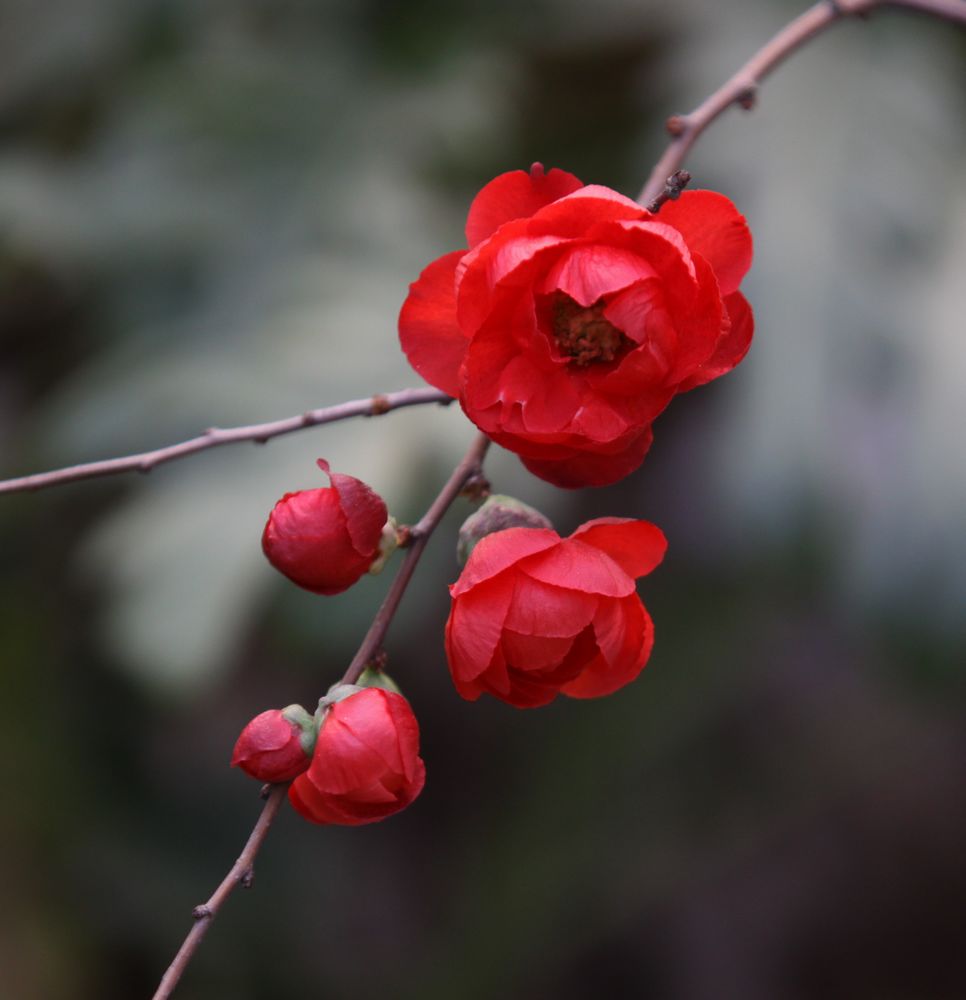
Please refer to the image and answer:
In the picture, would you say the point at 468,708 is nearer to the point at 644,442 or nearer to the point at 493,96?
the point at 493,96

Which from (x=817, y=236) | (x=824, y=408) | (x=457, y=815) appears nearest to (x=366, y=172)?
(x=817, y=236)

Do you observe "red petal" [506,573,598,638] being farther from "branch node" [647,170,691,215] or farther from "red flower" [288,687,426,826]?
"branch node" [647,170,691,215]

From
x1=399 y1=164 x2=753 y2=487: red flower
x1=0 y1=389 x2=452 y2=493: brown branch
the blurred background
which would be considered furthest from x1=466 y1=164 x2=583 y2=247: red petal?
the blurred background

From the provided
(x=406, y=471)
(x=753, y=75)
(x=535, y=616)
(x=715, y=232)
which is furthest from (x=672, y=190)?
(x=406, y=471)

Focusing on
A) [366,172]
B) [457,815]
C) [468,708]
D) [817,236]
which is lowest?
[457,815]

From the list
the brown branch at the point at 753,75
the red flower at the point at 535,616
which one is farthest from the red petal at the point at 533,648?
the brown branch at the point at 753,75

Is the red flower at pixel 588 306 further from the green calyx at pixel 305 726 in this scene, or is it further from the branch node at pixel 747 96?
the branch node at pixel 747 96
